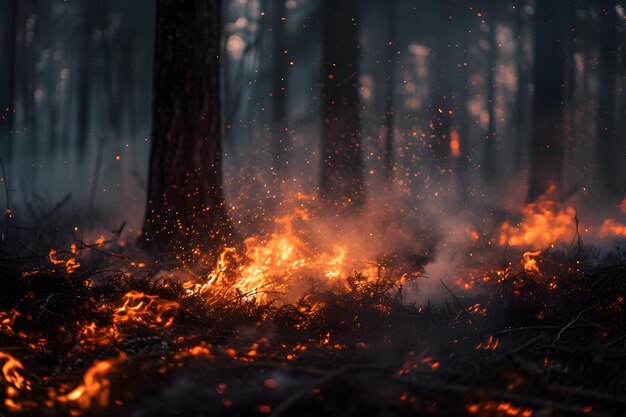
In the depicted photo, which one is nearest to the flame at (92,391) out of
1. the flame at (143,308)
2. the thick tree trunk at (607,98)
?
the flame at (143,308)

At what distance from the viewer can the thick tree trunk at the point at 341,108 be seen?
855 cm

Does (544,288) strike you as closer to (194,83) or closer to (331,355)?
(331,355)

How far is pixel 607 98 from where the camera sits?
20469mm

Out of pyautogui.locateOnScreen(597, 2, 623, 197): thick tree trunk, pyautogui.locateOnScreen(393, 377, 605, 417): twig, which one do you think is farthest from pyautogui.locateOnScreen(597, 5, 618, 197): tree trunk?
pyautogui.locateOnScreen(393, 377, 605, 417): twig

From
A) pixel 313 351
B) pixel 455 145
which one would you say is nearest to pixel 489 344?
pixel 313 351

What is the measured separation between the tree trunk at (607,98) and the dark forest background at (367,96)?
0.07 metres

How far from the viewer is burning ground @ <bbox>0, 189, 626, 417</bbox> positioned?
80.7 inches

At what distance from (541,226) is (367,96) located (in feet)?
63.9

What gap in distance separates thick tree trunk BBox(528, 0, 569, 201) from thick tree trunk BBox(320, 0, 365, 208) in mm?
5759

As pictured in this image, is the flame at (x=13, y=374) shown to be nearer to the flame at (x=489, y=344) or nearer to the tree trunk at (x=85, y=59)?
the flame at (x=489, y=344)

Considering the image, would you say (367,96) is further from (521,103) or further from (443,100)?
(521,103)

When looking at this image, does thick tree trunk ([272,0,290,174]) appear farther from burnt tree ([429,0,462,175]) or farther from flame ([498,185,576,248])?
flame ([498,185,576,248])

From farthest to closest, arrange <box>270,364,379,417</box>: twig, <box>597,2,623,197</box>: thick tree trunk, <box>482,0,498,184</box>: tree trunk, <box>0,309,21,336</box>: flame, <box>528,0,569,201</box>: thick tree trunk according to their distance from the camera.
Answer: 1. <box>482,0,498,184</box>: tree trunk
2. <box>597,2,623,197</box>: thick tree trunk
3. <box>528,0,569,201</box>: thick tree trunk
4. <box>0,309,21,336</box>: flame
5. <box>270,364,379,417</box>: twig

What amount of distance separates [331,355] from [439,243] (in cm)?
386
